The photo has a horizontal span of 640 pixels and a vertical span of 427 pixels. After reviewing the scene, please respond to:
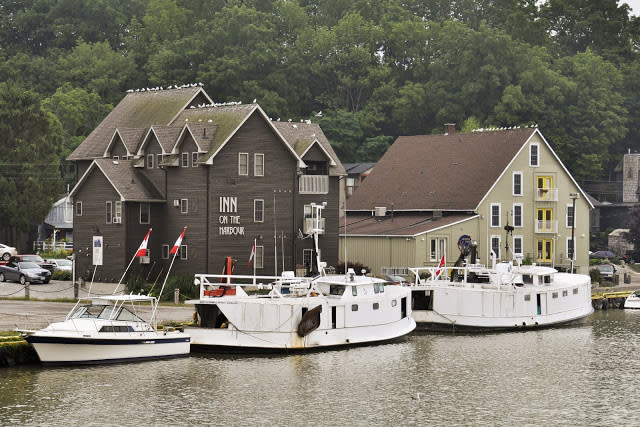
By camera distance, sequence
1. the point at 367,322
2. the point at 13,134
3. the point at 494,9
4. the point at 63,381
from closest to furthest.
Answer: the point at 63,381, the point at 367,322, the point at 13,134, the point at 494,9

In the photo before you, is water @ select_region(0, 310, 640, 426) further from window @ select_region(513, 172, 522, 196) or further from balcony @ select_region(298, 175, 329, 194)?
window @ select_region(513, 172, 522, 196)

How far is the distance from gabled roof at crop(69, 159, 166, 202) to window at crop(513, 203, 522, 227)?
28.5 meters

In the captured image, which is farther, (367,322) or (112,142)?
(112,142)

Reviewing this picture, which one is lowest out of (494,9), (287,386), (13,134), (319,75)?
(287,386)

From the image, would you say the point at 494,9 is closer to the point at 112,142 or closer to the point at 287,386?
the point at 112,142

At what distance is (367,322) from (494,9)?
418ft

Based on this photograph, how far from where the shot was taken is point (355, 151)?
138m

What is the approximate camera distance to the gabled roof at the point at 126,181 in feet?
241

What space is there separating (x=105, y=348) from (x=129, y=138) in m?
32.1

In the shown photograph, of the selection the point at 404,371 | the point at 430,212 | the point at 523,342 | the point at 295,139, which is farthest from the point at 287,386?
the point at 430,212

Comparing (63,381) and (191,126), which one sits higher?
(191,126)

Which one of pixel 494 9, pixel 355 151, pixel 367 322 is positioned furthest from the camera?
pixel 494 9

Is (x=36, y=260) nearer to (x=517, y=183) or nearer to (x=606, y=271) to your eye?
(x=517, y=183)

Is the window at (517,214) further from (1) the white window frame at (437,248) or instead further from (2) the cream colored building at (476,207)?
(1) the white window frame at (437,248)
